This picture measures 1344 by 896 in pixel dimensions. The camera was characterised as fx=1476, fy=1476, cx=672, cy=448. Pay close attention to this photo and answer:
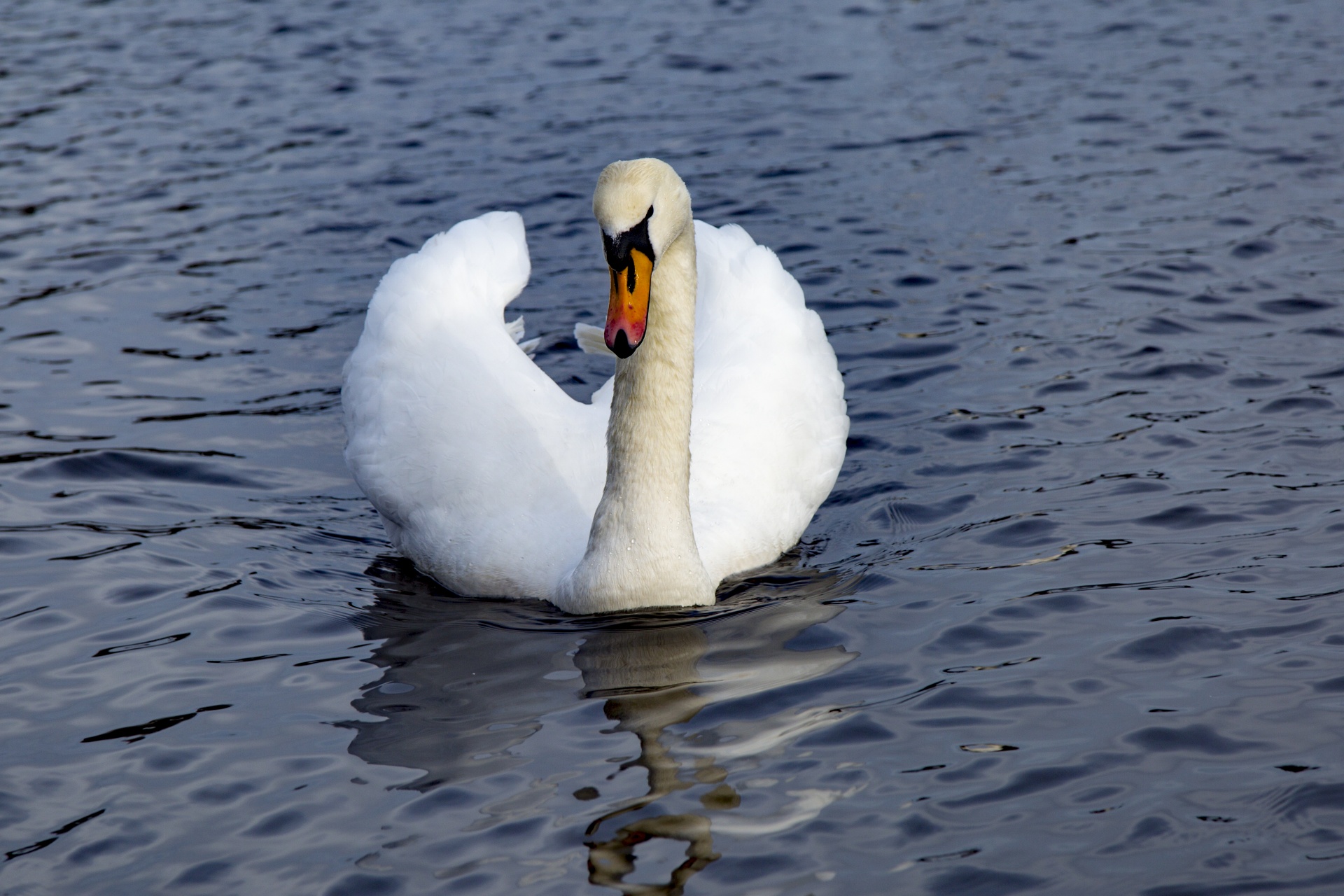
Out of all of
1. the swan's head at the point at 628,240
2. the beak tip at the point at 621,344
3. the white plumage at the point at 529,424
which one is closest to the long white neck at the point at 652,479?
the white plumage at the point at 529,424

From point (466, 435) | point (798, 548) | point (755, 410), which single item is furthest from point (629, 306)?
point (798, 548)

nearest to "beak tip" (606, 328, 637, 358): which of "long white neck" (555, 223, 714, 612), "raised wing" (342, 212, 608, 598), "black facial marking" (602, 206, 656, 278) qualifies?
"black facial marking" (602, 206, 656, 278)

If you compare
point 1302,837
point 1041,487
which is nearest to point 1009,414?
point 1041,487

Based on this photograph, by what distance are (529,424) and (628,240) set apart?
180 cm

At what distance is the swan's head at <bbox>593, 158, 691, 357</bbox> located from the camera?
5273 millimetres

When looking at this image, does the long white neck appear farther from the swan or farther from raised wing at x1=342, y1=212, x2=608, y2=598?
raised wing at x1=342, y1=212, x2=608, y2=598

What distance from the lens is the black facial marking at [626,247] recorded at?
5344mm

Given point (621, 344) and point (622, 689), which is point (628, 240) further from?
point (622, 689)

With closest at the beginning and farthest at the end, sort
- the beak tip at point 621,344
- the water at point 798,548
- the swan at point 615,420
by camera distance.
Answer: the water at point 798,548 → the beak tip at point 621,344 → the swan at point 615,420

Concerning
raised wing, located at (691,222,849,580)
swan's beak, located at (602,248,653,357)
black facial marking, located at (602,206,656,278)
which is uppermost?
black facial marking, located at (602,206,656,278)

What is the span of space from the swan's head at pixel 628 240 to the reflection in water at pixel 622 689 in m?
1.32

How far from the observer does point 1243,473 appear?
283 inches

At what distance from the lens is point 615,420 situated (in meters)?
6.21

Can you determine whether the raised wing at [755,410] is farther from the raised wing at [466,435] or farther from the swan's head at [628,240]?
the swan's head at [628,240]
